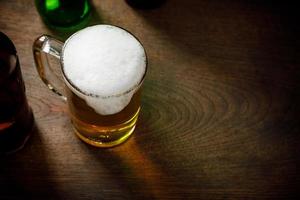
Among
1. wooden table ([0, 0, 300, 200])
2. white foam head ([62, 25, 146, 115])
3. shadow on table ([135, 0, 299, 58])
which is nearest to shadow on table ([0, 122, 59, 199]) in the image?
wooden table ([0, 0, 300, 200])

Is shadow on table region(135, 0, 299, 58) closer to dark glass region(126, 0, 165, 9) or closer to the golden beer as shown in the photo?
dark glass region(126, 0, 165, 9)

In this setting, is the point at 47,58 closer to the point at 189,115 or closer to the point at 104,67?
the point at 104,67

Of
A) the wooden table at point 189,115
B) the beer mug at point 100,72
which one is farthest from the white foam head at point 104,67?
the wooden table at point 189,115

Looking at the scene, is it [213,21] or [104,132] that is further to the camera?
[213,21]

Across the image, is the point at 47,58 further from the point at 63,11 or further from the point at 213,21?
the point at 213,21

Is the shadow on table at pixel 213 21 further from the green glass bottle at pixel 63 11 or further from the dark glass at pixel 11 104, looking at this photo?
the dark glass at pixel 11 104

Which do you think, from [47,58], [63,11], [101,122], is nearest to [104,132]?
[101,122]

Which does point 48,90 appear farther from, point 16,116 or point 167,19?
point 167,19

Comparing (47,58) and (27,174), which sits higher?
(47,58)
